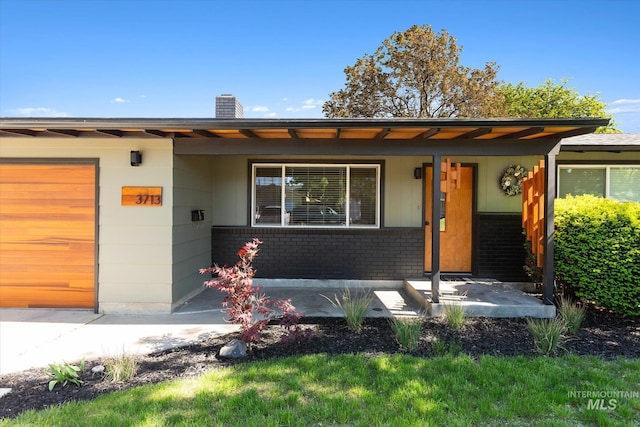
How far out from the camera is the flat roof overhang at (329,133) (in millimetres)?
4141

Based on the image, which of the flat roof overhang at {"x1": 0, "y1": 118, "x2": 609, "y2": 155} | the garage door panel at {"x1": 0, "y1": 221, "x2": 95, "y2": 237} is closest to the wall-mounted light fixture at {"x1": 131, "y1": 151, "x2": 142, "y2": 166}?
the flat roof overhang at {"x1": 0, "y1": 118, "x2": 609, "y2": 155}

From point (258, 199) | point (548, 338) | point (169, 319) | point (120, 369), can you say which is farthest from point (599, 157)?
point (120, 369)

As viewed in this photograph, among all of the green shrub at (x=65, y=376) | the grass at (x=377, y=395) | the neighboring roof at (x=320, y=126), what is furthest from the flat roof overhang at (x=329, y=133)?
the green shrub at (x=65, y=376)

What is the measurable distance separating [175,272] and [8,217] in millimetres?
2588

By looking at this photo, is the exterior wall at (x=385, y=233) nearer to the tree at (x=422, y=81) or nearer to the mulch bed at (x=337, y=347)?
the mulch bed at (x=337, y=347)

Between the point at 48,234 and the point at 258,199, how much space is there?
3314 mm

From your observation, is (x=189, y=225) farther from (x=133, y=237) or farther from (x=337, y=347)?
(x=337, y=347)

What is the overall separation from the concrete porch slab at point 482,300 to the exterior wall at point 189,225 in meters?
3.74

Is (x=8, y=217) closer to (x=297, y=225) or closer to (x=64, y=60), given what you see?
(x=297, y=225)

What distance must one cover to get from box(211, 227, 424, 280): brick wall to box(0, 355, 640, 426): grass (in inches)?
126

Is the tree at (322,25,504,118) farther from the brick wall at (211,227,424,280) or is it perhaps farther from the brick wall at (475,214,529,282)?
the brick wall at (211,227,424,280)

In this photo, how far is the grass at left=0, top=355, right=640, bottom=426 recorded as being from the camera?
2385 mm

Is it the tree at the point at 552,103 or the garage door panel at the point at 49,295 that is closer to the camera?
the garage door panel at the point at 49,295

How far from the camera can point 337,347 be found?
3.67 meters
